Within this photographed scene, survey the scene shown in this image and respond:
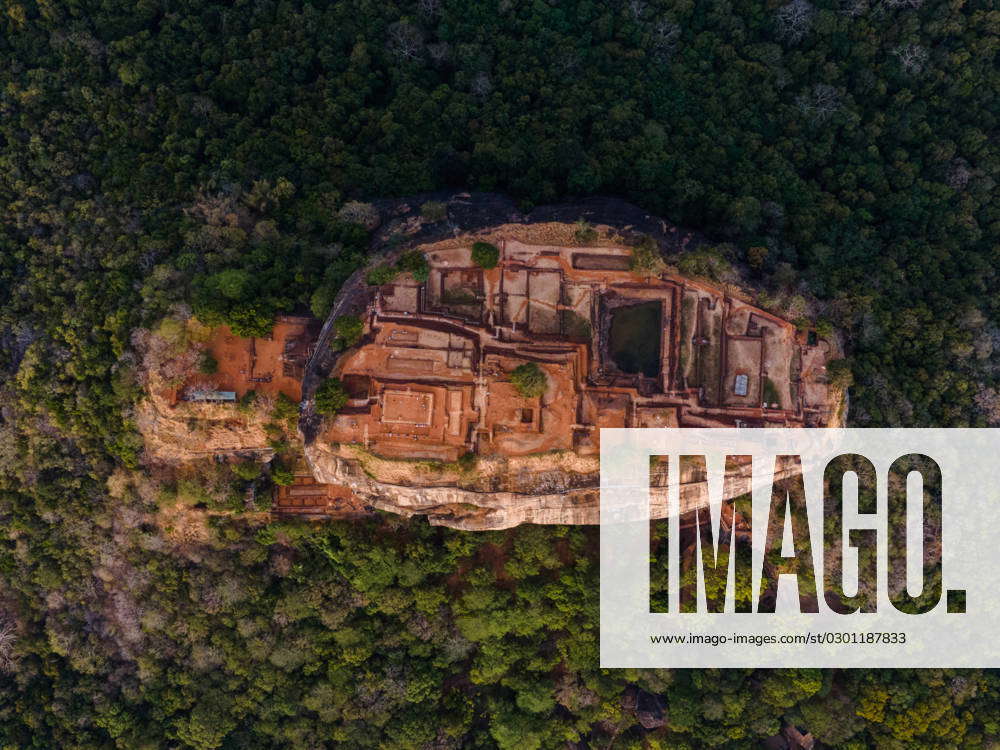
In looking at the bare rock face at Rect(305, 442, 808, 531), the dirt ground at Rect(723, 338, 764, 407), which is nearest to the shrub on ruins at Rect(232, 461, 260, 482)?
the bare rock face at Rect(305, 442, 808, 531)

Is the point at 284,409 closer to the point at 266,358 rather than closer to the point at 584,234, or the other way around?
the point at 266,358

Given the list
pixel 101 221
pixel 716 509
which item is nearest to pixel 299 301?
pixel 101 221

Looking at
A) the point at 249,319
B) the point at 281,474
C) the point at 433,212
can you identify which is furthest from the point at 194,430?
the point at 433,212

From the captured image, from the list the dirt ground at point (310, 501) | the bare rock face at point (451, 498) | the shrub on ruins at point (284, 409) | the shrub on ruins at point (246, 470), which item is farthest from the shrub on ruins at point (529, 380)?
the shrub on ruins at point (246, 470)

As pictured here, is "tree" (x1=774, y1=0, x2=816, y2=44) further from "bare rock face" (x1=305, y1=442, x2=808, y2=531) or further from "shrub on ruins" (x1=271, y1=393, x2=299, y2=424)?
"shrub on ruins" (x1=271, y1=393, x2=299, y2=424)

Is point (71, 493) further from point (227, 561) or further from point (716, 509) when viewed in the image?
point (716, 509)

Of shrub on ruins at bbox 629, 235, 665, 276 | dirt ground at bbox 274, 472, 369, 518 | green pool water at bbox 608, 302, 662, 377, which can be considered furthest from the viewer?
dirt ground at bbox 274, 472, 369, 518
